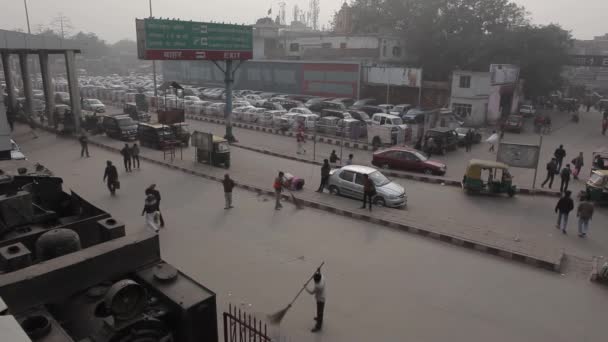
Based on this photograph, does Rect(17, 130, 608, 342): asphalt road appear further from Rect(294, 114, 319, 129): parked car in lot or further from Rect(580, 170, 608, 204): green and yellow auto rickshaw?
Rect(294, 114, 319, 129): parked car in lot

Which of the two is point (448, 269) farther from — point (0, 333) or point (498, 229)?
point (0, 333)

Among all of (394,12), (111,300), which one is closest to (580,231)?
(111,300)

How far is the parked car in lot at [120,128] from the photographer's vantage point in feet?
82.5

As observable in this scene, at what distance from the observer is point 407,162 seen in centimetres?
1925

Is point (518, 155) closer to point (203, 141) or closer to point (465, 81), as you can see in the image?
point (203, 141)

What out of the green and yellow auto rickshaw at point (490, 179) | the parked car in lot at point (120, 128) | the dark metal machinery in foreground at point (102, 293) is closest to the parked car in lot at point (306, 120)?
the parked car in lot at point (120, 128)

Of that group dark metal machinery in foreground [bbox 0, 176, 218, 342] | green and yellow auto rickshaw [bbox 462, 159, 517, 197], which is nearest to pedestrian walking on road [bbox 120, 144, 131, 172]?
dark metal machinery in foreground [bbox 0, 176, 218, 342]

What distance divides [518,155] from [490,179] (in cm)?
173

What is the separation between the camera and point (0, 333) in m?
2.64

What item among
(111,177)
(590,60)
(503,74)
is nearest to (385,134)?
(111,177)

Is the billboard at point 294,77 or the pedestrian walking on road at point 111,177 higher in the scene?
the billboard at point 294,77

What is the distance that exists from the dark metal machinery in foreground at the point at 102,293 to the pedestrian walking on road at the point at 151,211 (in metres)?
5.47

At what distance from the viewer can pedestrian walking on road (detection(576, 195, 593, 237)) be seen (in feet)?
38.8

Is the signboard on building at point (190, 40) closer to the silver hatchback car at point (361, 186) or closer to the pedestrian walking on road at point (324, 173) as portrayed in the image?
the pedestrian walking on road at point (324, 173)
